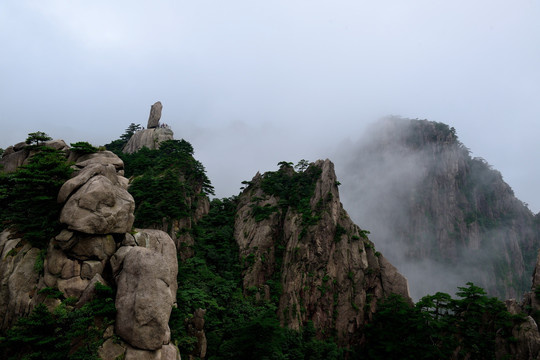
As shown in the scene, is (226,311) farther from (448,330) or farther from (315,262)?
(448,330)

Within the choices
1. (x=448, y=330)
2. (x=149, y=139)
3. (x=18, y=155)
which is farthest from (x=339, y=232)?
(x=149, y=139)

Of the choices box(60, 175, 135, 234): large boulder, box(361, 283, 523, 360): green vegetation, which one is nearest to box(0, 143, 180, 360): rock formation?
box(60, 175, 135, 234): large boulder

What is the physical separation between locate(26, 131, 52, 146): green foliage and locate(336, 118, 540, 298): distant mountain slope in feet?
263

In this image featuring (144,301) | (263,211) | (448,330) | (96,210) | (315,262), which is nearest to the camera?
(144,301)

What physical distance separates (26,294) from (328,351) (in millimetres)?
26272

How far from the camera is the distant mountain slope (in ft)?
256

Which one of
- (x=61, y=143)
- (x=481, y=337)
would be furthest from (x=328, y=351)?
(x=61, y=143)

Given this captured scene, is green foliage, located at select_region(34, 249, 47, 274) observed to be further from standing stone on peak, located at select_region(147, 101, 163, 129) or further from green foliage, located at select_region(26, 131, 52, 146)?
A: standing stone on peak, located at select_region(147, 101, 163, 129)

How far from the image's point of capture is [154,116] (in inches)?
2303

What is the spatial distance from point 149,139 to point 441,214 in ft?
268

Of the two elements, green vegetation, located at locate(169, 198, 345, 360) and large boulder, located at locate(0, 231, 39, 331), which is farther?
green vegetation, located at locate(169, 198, 345, 360)

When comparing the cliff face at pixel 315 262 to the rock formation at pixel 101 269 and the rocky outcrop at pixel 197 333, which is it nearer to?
the rocky outcrop at pixel 197 333

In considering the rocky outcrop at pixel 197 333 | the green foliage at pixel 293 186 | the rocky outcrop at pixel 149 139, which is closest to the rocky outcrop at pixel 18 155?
the rocky outcrop at pixel 197 333

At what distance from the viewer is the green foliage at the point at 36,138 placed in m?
22.5
